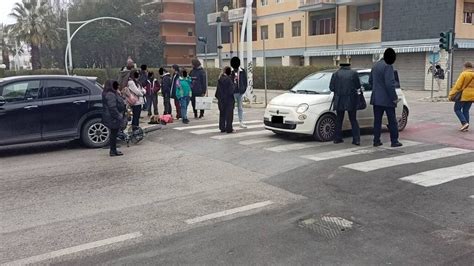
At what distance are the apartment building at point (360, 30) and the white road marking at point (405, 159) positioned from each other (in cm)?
2215

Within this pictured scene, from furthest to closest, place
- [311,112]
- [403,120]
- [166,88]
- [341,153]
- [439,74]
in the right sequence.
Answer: [439,74] < [166,88] < [403,120] < [311,112] < [341,153]

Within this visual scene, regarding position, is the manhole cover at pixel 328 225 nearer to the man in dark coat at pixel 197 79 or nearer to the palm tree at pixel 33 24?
the man in dark coat at pixel 197 79

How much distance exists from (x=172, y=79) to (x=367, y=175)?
857cm

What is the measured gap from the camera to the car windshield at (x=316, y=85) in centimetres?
1079

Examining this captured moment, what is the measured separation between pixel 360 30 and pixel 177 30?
36.3 m

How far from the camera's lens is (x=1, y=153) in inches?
401

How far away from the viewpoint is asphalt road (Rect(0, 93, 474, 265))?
4.45 meters

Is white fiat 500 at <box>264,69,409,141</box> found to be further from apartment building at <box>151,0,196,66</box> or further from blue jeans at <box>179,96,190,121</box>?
apartment building at <box>151,0,196,66</box>

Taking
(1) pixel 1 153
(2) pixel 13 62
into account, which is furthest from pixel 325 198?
(2) pixel 13 62

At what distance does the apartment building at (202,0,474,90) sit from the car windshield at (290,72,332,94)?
814 inches

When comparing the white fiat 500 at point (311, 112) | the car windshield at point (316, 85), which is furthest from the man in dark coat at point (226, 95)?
the car windshield at point (316, 85)

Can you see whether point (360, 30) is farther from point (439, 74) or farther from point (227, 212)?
point (227, 212)

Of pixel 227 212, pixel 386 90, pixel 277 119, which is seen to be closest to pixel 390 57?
pixel 386 90

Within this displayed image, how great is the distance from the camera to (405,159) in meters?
8.35
